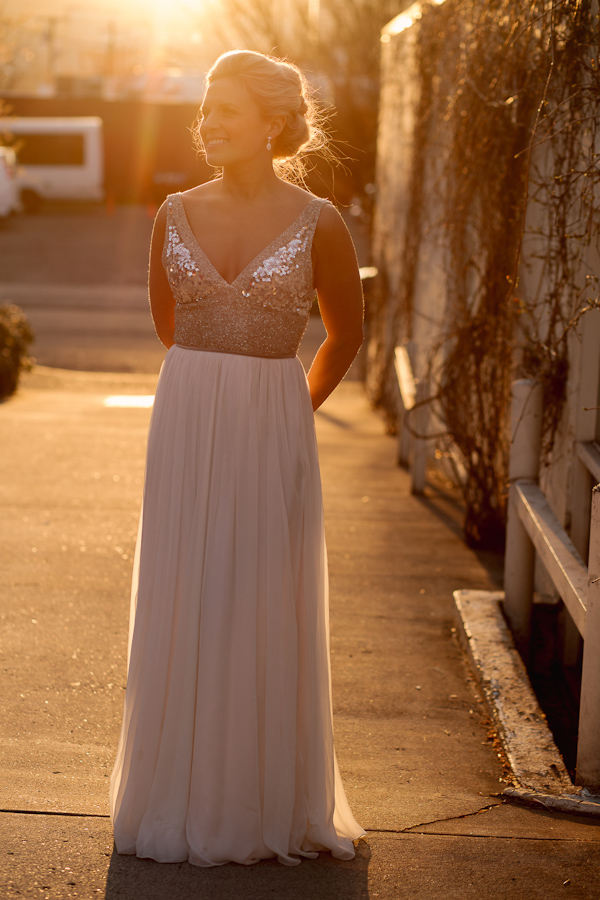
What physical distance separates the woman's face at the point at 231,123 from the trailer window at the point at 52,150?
107 feet

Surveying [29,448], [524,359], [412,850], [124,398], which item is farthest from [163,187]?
[412,850]

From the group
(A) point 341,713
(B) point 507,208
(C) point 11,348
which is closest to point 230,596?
(A) point 341,713

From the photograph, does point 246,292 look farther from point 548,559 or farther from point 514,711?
point 514,711

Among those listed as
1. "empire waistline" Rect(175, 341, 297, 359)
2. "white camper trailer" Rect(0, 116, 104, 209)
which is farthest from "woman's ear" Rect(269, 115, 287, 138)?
"white camper trailer" Rect(0, 116, 104, 209)

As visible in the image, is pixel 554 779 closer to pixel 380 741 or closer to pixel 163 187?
pixel 380 741

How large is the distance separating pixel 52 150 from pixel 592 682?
1310 inches

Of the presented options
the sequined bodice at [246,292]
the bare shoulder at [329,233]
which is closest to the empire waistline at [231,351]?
the sequined bodice at [246,292]

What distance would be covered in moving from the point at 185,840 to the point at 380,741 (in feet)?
3.24

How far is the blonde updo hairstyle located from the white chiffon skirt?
1.78 feet

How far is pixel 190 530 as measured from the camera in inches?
101

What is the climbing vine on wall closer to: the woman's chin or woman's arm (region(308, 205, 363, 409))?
woman's arm (region(308, 205, 363, 409))

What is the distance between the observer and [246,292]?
8.11ft

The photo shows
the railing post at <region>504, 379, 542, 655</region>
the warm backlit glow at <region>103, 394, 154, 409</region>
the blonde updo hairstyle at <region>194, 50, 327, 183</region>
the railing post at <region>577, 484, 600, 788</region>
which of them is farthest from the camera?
the warm backlit glow at <region>103, 394, 154, 409</region>

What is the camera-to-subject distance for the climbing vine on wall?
407cm
